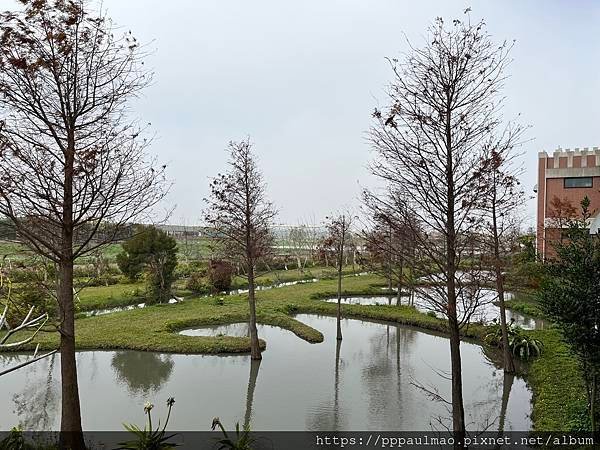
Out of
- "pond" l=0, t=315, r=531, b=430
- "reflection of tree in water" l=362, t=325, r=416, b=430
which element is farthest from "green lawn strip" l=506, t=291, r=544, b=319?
"pond" l=0, t=315, r=531, b=430

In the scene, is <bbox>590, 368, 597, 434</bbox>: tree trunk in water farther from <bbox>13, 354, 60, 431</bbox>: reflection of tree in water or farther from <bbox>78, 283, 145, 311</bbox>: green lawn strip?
<bbox>78, 283, 145, 311</bbox>: green lawn strip

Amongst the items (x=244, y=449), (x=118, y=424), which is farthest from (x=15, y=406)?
(x=244, y=449)

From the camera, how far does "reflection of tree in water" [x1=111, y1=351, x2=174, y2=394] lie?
875cm

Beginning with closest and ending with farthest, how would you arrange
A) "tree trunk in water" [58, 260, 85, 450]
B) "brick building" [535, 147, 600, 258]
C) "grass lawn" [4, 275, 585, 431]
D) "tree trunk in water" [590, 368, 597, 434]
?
"tree trunk in water" [58, 260, 85, 450], "tree trunk in water" [590, 368, 597, 434], "grass lawn" [4, 275, 585, 431], "brick building" [535, 147, 600, 258]

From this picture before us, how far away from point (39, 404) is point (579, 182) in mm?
23806

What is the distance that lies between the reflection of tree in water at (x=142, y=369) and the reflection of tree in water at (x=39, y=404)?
1.28 m

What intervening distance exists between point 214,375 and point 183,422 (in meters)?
2.44

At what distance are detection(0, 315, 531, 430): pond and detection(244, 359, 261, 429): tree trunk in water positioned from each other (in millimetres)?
21

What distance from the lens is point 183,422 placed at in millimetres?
6824

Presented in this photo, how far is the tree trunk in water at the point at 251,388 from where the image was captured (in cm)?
706

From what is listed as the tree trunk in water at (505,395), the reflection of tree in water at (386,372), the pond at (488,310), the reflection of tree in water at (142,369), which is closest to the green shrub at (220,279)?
the pond at (488,310)

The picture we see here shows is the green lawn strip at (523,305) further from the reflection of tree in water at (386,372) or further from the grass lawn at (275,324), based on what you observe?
the reflection of tree in water at (386,372)

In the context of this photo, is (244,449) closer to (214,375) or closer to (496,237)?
(214,375)

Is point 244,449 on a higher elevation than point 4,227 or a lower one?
lower
